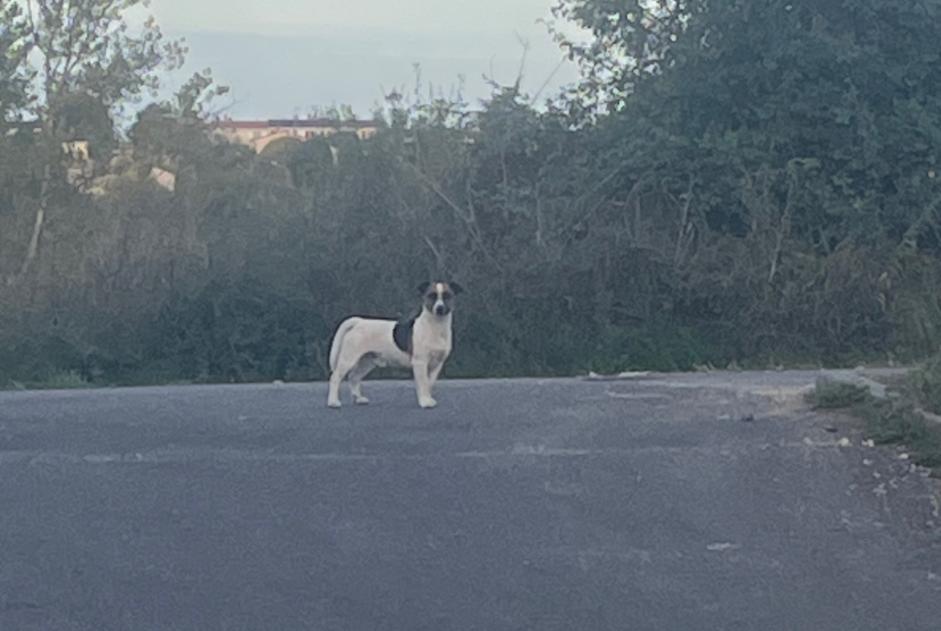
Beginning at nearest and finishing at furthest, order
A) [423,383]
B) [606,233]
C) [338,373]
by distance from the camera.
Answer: [423,383]
[338,373]
[606,233]

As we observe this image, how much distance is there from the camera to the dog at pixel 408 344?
13141mm

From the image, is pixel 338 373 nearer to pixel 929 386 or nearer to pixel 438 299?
pixel 438 299

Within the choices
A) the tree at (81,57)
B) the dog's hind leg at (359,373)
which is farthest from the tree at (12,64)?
the dog's hind leg at (359,373)

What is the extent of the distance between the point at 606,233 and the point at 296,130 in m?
7.40

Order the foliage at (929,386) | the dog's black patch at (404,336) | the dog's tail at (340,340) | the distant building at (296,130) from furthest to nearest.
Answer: the distant building at (296,130), the dog's tail at (340,340), the dog's black patch at (404,336), the foliage at (929,386)

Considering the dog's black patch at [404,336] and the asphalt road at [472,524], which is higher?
the dog's black patch at [404,336]

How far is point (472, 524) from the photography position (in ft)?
29.9

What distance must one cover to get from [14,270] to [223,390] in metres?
8.34

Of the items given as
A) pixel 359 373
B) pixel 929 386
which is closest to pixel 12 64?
pixel 359 373

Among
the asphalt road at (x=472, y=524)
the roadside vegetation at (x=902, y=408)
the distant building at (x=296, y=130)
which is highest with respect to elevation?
the distant building at (x=296, y=130)

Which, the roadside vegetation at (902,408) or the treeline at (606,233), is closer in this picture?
the roadside vegetation at (902,408)

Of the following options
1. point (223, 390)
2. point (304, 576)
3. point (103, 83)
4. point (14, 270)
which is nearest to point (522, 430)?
point (304, 576)

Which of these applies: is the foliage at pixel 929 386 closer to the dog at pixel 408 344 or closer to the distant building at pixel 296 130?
the dog at pixel 408 344

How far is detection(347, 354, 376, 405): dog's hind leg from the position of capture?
13.8 meters
